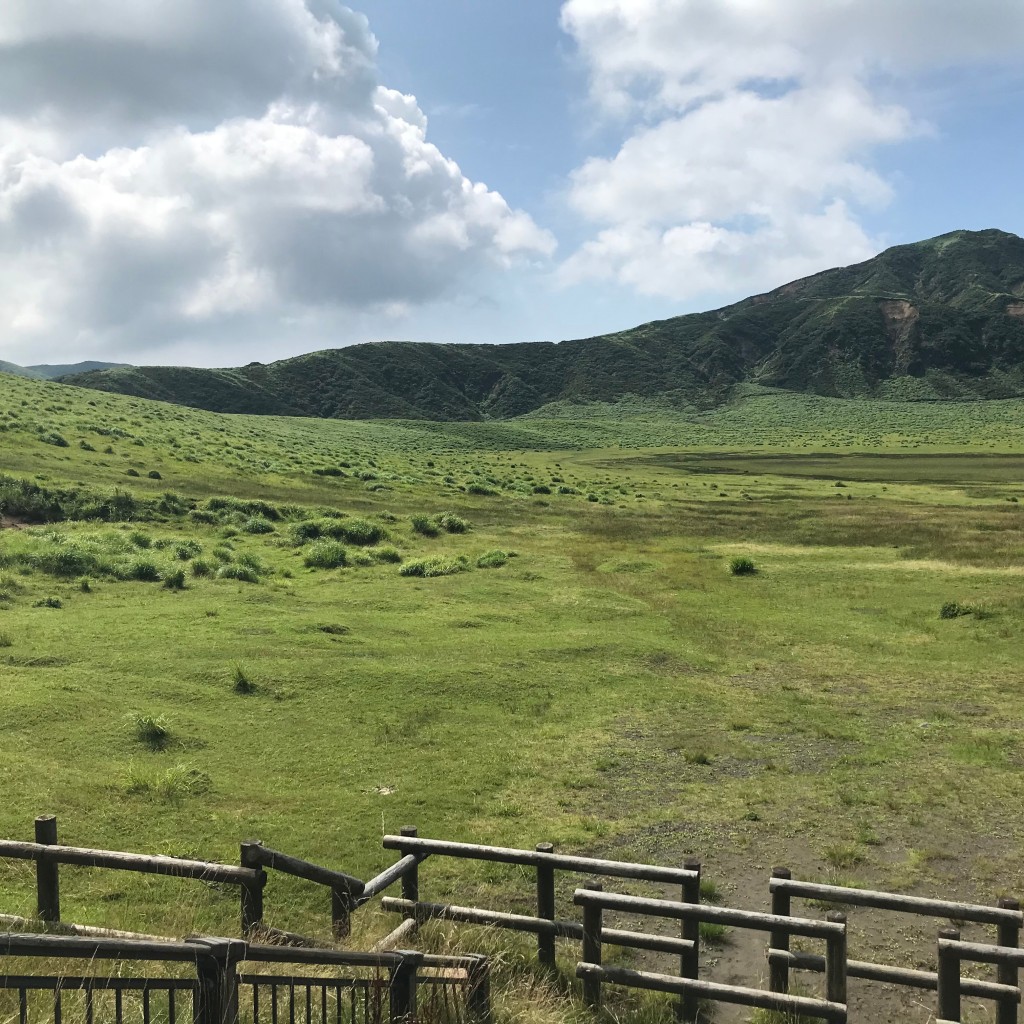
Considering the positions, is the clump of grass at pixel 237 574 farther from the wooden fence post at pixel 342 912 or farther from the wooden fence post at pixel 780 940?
the wooden fence post at pixel 780 940

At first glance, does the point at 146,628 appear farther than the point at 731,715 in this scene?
Yes

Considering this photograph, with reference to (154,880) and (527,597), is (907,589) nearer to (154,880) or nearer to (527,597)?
(527,597)

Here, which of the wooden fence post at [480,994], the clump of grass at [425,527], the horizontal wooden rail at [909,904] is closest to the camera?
the wooden fence post at [480,994]

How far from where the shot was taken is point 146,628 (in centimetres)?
2441

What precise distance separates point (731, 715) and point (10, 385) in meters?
83.7

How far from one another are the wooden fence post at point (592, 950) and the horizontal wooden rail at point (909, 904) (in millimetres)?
1873

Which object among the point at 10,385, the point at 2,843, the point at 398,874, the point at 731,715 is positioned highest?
the point at 10,385

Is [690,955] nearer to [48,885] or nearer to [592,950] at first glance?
[592,950]

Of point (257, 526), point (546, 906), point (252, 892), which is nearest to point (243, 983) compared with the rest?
point (252, 892)

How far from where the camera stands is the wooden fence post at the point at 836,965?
8250 millimetres

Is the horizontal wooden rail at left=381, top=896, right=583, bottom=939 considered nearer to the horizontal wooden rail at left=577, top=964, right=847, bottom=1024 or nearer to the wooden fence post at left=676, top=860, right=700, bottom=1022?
the horizontal wooden rail at left=577, top=964, right=847, bottom=1024

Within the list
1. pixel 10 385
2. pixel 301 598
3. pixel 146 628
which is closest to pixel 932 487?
pixel 301 598

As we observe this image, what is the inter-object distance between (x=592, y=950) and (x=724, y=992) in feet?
4.43

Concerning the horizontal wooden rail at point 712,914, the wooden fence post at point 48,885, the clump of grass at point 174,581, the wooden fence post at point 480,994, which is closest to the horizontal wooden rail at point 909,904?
the horizontal wooden rail at point 712,914
